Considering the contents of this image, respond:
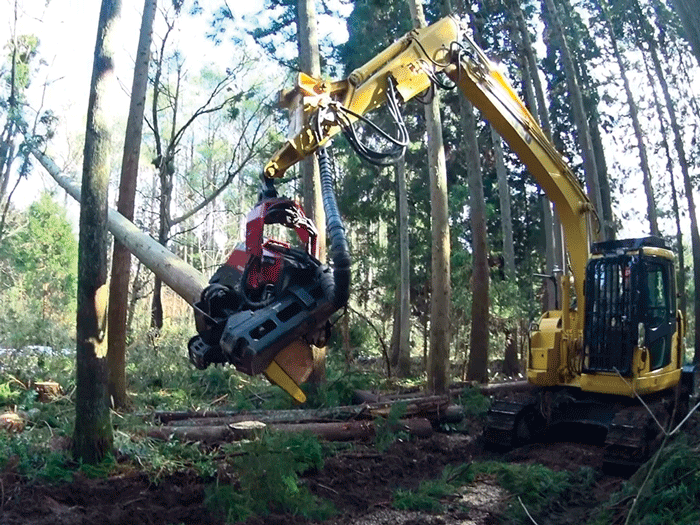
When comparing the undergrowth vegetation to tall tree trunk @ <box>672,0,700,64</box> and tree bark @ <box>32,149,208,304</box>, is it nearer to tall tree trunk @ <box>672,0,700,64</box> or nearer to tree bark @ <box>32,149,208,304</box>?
tree bark @ <box>32,149,208,304</box>

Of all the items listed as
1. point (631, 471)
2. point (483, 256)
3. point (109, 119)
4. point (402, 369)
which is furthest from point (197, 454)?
point (402, 369)

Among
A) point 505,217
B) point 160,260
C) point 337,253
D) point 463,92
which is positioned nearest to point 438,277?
point 463,92

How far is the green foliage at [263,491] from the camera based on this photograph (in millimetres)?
6164

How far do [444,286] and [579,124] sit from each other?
7.84m

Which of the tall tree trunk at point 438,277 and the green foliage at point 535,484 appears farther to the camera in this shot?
the tall tree trunk at point 438,277

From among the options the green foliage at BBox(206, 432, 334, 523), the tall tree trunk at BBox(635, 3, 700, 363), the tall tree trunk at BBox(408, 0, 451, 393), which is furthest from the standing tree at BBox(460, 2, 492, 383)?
the tall tree trunk at BBox(635, 3, 700, 363)

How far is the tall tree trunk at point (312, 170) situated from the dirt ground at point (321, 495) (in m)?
2.95

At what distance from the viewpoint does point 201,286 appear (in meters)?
8.61

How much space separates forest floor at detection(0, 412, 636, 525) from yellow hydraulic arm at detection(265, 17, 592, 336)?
2.87 metres

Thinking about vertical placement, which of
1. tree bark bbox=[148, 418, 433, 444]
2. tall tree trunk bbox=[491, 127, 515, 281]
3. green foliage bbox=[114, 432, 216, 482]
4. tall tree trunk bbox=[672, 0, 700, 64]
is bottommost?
green foliage bbox=[114, 432, 216, 482]

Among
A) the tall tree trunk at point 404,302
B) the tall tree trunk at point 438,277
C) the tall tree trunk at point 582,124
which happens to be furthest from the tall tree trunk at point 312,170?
the tall tree trunk at point 582,124

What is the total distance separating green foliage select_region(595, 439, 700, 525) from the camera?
201 inches

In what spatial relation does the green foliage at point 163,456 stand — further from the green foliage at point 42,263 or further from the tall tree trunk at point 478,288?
the green foliage at point 42,263

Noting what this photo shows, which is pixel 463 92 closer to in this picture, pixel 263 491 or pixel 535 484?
pixel 535 484
